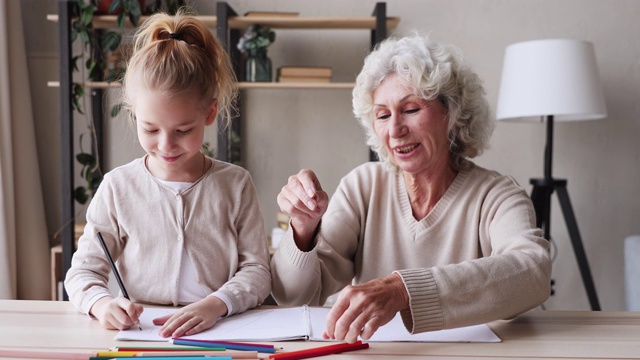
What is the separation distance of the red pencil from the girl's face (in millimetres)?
433

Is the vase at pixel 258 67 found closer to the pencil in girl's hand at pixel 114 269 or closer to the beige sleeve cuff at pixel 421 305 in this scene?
the pencil in girl's hand at pixel 114 269

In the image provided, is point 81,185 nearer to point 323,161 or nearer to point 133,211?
point 323,161

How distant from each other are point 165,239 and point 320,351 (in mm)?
413

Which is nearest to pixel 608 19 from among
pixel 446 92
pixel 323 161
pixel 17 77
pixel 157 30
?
pixel 323 161

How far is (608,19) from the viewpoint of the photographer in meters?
3.11

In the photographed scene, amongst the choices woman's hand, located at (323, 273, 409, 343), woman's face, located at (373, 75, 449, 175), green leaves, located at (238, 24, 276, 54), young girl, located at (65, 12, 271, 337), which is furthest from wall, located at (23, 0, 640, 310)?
woman's hand, located at (323, 273, 409, 343)

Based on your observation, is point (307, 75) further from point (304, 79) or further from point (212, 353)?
point (212, 353)

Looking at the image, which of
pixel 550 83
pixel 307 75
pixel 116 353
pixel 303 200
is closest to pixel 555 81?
pixel 550 83

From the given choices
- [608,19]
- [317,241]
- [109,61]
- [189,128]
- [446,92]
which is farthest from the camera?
[608,19]

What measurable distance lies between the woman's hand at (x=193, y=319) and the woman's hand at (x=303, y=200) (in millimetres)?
220

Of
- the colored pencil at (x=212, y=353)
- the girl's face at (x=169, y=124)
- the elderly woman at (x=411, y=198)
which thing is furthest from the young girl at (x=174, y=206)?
the colored pencil at (x=212, y=353)

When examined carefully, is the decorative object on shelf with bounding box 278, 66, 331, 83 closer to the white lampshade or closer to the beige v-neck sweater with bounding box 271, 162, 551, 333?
the white lampshade

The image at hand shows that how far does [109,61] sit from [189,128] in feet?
6.60

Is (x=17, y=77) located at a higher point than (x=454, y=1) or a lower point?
lower
